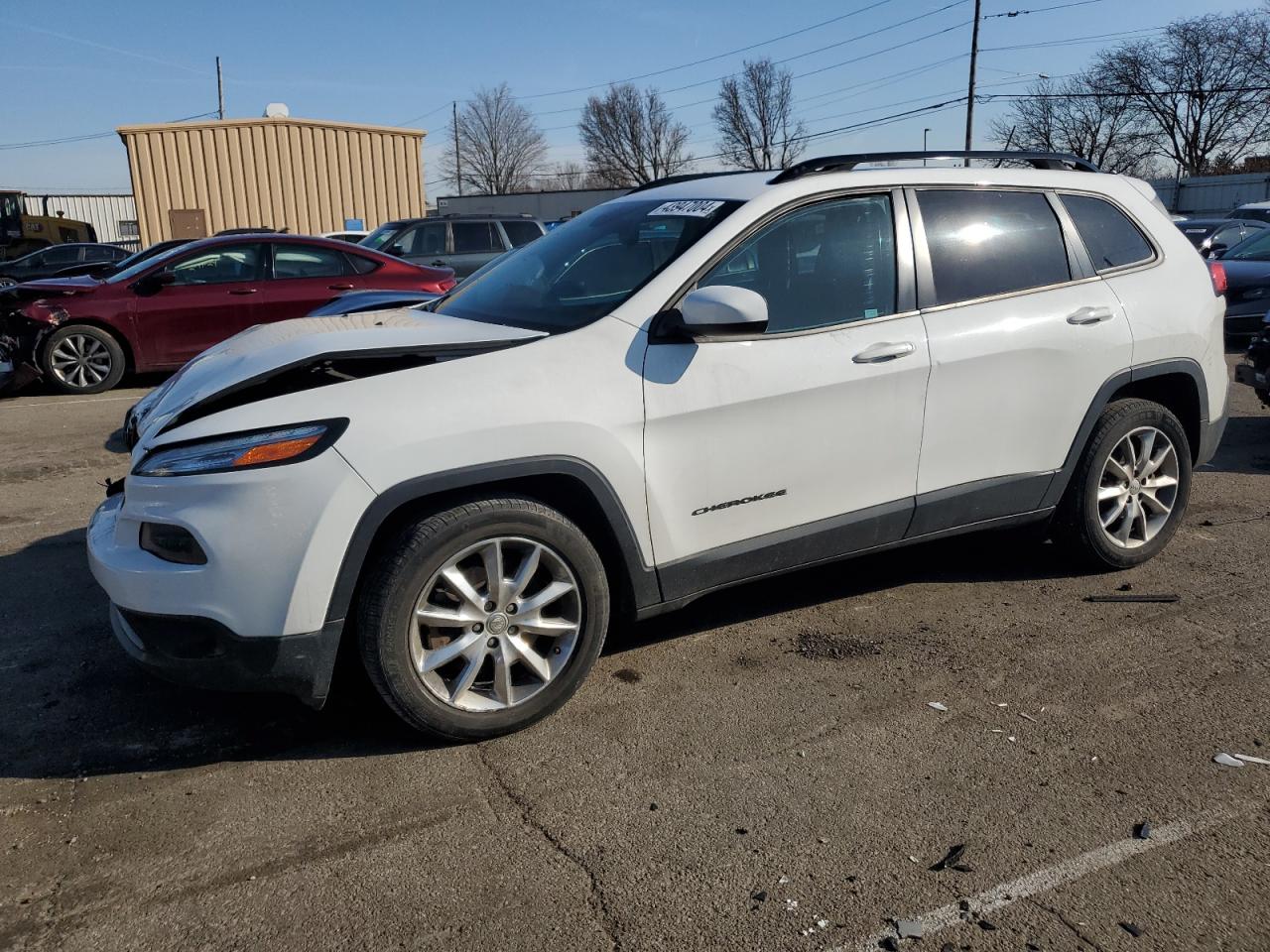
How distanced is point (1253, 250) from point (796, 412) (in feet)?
37.7

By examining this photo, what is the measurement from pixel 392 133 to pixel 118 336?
19863 millimetres

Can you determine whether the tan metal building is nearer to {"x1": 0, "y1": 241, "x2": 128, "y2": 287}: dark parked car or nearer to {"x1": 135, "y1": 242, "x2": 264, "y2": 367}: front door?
{"x1": 0, "y1": 241, "x2": 128, "y2": 287}: dark parked car

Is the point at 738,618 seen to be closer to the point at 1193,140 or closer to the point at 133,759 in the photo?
the point at 133,759

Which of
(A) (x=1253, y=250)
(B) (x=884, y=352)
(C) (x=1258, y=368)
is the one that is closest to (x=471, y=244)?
(A) (x=1253, y=250)

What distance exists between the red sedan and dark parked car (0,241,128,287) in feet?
47.2

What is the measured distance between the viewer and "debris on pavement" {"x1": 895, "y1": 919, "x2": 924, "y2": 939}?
2465 mm

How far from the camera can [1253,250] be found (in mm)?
12500

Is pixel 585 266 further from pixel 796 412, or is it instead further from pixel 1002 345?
pixel 1002 345

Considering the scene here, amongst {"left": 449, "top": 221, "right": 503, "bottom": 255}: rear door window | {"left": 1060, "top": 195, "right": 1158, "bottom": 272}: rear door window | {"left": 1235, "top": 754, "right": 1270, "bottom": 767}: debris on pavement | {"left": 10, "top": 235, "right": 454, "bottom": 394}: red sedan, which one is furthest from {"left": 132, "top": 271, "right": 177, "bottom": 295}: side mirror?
{"left": 1235, "top": 754, "right": 1270, "bottom": 767}: debris on pavement

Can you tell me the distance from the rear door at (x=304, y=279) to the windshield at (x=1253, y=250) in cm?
1042

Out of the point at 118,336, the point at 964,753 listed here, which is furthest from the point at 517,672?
the point at 118,336

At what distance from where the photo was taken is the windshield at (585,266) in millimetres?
3777

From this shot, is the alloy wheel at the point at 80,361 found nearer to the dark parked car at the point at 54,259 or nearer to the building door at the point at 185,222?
the dark parked car at the point at 54,259

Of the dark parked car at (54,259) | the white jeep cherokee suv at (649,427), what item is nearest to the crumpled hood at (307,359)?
the white jeep cherokee suv at (649,427)
